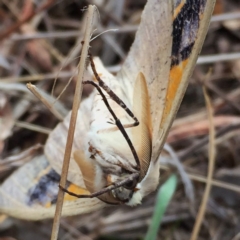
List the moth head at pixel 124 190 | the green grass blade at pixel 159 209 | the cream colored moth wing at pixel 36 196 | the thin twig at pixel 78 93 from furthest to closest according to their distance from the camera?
1. the green grass blade at pixel 159 209
2. the cream colored moth wing at pixel 36 196
3. the moth head at pixel 124 190
4. the thin twig at pixel 78 93

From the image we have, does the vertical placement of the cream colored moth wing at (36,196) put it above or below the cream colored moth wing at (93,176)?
below

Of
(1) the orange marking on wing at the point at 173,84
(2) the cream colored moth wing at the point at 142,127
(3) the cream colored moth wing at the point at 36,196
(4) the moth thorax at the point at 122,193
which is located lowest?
(3) the cream colored moth wing at the point at 36,196

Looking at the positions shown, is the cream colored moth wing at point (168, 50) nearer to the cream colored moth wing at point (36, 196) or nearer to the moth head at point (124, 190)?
the moth head at point (124, 190)

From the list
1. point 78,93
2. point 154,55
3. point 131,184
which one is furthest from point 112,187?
point 154,55

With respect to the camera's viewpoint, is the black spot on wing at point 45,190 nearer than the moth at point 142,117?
No

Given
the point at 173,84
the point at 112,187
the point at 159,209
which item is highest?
the point at 173,84

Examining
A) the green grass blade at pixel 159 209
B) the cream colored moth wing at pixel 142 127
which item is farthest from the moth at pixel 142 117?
the green grass blade at pixel 159 209

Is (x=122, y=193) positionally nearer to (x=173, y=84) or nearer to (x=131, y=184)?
(x=131, y=184)

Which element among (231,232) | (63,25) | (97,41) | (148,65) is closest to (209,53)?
(97,41)

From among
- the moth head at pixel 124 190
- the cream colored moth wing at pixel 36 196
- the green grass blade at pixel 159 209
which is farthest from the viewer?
the green grass blade at pixel 159 209
